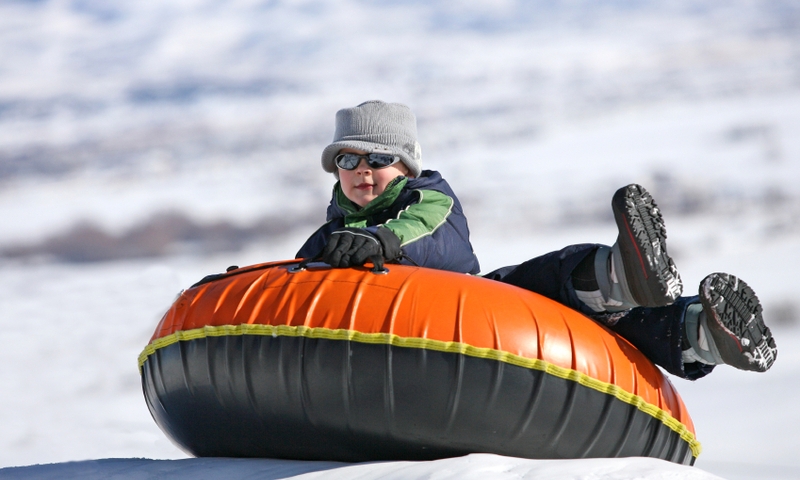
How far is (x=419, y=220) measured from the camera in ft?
9.96

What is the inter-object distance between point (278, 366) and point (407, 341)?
0.37m

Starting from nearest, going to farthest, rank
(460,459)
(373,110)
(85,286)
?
(460,459) → (373,110) → (85,286)

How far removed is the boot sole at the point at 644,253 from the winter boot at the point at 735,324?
0.33 feet

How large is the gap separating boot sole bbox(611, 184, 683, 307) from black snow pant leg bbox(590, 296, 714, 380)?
0.56 feet

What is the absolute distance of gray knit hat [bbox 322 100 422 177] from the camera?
141 inches

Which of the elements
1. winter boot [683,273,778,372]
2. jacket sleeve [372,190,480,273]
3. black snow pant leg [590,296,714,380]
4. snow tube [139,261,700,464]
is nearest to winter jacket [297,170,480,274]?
jacket sleeve [372,190,480,273]

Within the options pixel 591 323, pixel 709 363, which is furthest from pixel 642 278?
pixel 709 363

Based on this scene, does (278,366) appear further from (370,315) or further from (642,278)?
(642,278)

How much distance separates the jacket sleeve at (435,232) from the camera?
2.96 meters

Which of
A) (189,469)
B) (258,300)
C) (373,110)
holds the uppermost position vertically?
(373,110)

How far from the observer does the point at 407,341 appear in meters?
2.52

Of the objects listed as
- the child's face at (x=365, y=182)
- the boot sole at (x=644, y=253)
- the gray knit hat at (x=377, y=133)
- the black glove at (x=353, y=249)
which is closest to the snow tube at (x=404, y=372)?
the black glove at (x=353, y=249)

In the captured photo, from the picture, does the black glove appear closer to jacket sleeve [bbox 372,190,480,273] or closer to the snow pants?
jacket sleeve [bbox 372,190,480,273]

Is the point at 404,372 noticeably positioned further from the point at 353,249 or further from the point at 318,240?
the point at 318,240
